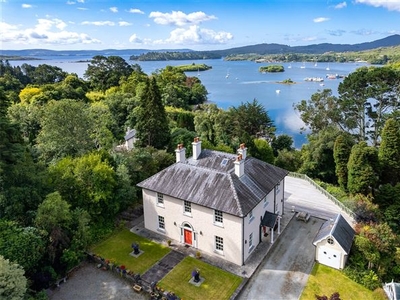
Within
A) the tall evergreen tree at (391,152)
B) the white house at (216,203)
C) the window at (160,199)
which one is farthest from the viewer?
the tall evergreen tree at (391,152)

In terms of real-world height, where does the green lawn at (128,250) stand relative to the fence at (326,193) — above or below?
above

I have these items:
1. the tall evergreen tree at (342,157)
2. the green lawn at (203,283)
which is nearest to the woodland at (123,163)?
the tall evergreen tree at (342,157)

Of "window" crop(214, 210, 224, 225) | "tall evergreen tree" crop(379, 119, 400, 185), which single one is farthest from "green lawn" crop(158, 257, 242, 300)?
"tall evergreen tree" crop(379, 119, 400, 185)

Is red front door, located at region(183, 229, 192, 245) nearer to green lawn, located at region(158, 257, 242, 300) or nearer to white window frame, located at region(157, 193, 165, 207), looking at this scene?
green lawn, located at region(158, 257, 242, 300)

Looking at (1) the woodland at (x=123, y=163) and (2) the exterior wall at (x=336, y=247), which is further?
(2) the exterior wall at (x=336, y=247)

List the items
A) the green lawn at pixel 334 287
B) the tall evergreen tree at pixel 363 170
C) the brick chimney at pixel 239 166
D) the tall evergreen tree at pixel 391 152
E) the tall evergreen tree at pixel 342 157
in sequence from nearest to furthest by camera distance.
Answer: the green lawn at pixel 334 287, the brick chimney at pixel 239 166, the tall evergreen tree at pixel 363 170, the tall evergreen tree at pixel 391 152, the tall evergreen tree at pixel 342 157

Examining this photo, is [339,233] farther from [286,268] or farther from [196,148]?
[196,148]

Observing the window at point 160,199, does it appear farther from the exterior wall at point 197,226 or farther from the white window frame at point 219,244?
the white window frame at point 219,244

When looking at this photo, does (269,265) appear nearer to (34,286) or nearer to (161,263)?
(161,263)
